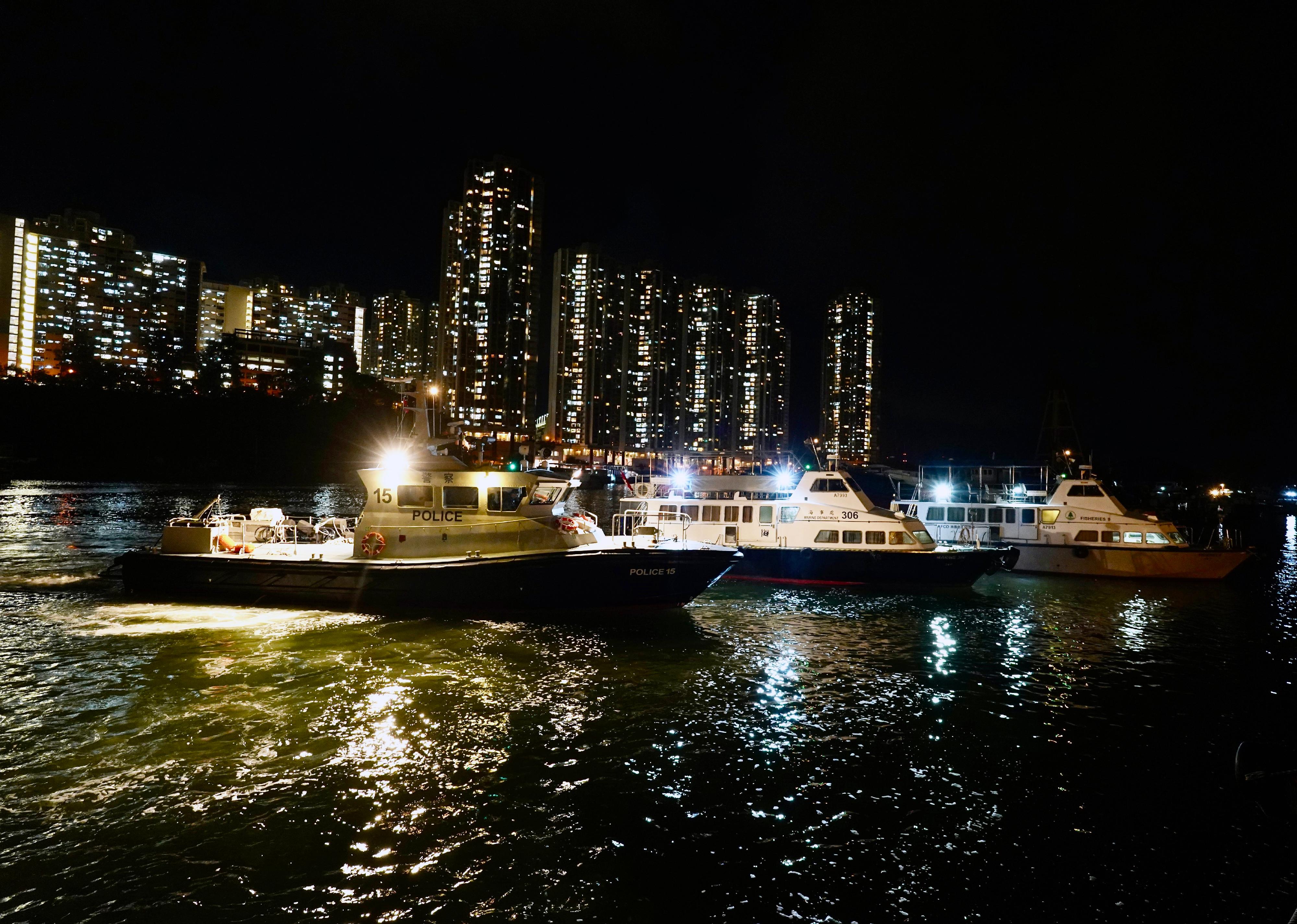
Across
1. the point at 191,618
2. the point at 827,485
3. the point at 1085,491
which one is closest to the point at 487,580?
the point at 191,618

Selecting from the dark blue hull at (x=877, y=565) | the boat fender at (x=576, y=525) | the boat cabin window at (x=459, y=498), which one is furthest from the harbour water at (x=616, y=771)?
the dark blue hull at (x=877, y=565)

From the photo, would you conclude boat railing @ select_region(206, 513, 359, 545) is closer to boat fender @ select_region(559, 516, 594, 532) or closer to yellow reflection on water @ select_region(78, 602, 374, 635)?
yellow reflection on water @ select_region(78, 602, 374, 635)

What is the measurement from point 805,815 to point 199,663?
11.8 meters

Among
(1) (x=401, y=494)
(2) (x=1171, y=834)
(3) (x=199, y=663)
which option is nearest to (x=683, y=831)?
(2) (x=1171, y=834)

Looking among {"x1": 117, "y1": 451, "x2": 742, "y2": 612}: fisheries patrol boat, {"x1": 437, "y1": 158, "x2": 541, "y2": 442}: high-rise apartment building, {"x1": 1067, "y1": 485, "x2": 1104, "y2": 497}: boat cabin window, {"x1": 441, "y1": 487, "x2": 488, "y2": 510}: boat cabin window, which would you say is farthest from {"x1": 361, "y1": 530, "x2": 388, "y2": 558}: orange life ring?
{"x1": 437, "y1": 158, "x2": 541, "y2": 442}: high-rise apartment building

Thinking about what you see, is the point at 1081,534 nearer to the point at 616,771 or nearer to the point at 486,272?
the point at 616,771

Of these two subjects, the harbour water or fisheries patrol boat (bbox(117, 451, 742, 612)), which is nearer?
the harbour water

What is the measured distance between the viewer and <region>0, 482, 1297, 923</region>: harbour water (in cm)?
714

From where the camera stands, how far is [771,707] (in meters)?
12.6

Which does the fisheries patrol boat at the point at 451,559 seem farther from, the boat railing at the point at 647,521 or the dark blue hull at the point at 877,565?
the dark blue hull at the point at 877,565

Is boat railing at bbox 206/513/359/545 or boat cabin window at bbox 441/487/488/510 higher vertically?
boat cabin window at bbox 441/487/488/510

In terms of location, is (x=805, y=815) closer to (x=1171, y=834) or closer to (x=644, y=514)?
(x=1171, y=834)

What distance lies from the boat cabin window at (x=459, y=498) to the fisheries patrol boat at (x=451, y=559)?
3 cm

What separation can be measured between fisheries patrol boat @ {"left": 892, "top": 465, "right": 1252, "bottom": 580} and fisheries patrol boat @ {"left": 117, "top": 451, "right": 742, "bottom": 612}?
1568 cm
